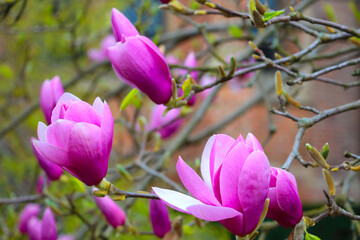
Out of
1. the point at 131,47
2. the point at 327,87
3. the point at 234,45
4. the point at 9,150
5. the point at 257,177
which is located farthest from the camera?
the point at 327,87

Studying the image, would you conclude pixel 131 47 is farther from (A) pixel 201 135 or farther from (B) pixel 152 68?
(A) pixel 201 135

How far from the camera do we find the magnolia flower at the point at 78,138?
454mm

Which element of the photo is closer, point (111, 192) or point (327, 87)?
point (111, 192)

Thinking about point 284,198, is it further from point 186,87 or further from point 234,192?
point 186,87

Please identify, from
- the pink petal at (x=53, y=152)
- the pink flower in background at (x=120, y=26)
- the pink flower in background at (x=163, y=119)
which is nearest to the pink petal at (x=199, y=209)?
the pink petal at (x=53, y=152)

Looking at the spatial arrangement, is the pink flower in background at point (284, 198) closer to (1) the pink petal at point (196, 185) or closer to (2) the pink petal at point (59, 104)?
(1) the pink petal at point (196, 185)

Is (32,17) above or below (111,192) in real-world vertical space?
below

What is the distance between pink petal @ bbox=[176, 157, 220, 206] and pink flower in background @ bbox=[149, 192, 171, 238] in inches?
8.0

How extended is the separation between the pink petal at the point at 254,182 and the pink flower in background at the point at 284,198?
1.3 inches

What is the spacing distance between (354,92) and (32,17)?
10.5 feet

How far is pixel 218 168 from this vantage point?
1.52 ft

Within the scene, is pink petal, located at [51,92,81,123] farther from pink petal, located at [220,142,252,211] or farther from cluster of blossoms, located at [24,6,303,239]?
pink petal, located at [220,142,252,211]

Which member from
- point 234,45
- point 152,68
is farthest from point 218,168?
point 234,45

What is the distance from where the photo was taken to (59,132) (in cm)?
46
